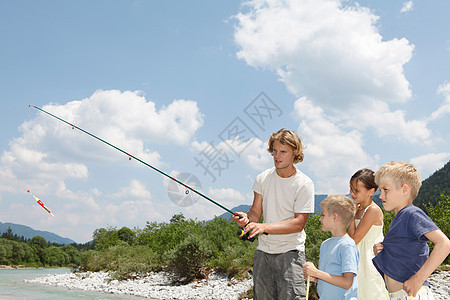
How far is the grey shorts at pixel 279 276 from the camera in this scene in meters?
3.00

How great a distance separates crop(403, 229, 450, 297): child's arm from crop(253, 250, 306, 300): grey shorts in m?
0.96

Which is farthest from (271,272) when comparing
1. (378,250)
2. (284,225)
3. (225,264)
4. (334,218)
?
(225,264)

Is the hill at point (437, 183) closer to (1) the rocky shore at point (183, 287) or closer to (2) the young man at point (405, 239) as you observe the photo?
(1) the rocky shore at point (183, 287)

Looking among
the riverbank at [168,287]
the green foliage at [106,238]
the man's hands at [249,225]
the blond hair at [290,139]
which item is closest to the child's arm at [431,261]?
the man's hands at [249,225]

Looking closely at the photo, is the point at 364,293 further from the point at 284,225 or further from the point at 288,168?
the point at 288,168

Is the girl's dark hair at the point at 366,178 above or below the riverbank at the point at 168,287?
above

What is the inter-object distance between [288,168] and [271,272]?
81 cm

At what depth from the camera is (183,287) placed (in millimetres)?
13719

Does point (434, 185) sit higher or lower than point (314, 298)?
higher

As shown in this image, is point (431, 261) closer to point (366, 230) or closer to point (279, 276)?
point (366, 230)

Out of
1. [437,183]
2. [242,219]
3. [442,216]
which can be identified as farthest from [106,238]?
[437,183]

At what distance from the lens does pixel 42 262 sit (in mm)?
64312

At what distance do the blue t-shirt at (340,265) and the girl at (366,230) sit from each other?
0.49 metres

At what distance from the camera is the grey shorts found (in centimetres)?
300
